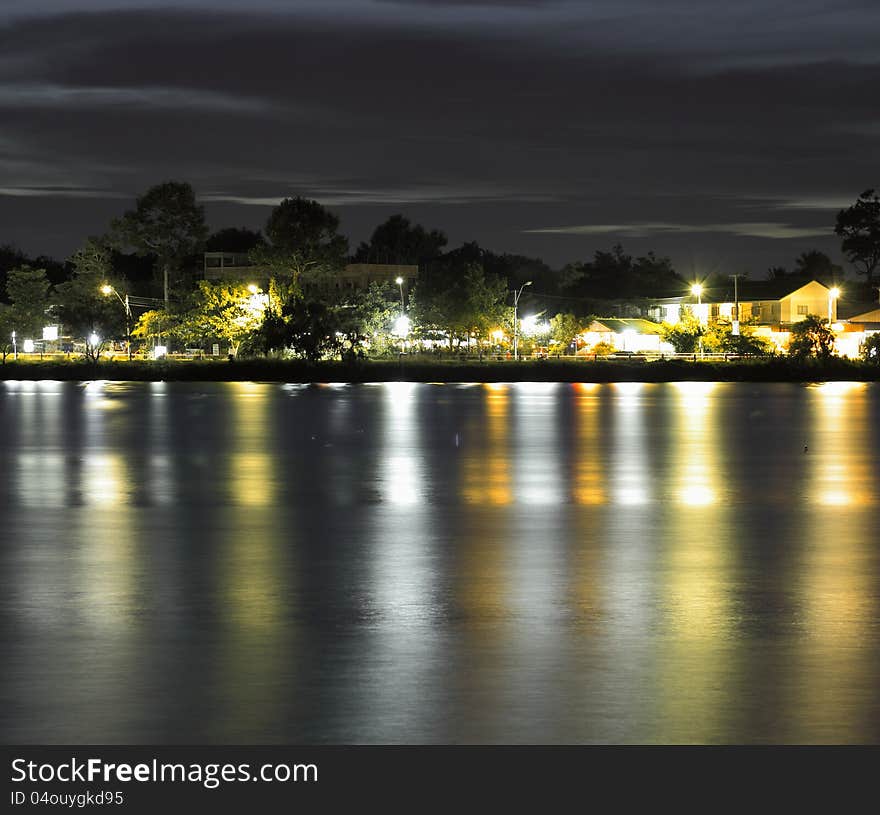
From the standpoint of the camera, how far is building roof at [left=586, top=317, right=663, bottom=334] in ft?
466

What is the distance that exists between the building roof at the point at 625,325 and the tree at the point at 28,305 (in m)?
51.1

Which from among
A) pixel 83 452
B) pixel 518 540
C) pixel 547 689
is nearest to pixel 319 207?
pixel 83 452

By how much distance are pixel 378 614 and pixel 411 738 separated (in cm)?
347

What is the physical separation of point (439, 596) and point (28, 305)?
127 meters

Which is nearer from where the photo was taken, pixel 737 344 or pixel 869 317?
pixel 737 344

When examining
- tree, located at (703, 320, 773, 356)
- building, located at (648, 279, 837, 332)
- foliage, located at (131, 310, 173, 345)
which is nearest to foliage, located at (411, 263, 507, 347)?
building, located at (648, 279, 837, 332)

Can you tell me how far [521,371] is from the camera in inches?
3307

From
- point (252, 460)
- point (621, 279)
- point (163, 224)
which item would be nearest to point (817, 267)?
point (621, 279)

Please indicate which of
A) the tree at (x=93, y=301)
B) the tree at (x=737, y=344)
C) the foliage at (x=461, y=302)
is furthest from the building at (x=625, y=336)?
the tree at (x=93, y=301)

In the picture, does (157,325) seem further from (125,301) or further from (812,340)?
(812,340)

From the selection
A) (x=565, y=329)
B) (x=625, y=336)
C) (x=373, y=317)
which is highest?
(x=373, y=317)

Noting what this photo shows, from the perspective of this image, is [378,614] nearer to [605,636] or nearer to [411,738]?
[605,636]

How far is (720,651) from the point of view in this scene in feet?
30.3
